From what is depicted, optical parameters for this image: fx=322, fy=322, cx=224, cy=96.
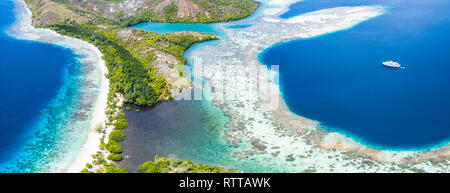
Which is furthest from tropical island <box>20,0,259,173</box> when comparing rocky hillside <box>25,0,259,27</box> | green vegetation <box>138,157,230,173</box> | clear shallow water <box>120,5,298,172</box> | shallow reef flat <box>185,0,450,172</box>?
shallow reef flat <box>185,0,450,172</box>

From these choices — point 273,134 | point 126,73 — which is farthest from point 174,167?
point 126,73

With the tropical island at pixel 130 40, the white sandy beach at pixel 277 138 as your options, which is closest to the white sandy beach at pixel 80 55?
the white sandy beach at pixel 277 138

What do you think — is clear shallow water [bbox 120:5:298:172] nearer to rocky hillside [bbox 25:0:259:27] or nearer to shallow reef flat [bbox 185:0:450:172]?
shallow reef flat [bbox 185:0:450:172]

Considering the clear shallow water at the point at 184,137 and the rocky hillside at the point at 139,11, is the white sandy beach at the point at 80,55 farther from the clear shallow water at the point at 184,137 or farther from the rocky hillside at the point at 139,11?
the rocky hillside at the point at 139,11

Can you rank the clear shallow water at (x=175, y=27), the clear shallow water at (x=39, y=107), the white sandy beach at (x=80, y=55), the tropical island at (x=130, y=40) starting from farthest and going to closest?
the clear shallow water at (x=175, y=27) → the tropical island at (x=130, y=40) → the clear shallow water at (x=39, y=107) → the white sandy beach at (x=80, y=55)

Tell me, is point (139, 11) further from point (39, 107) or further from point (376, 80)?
point (376, 80)

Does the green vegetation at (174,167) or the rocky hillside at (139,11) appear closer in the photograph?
the green vegetation at (174,167)

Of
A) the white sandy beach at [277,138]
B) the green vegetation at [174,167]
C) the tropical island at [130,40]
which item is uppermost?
the tropical island at [130,40]
